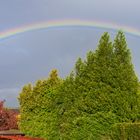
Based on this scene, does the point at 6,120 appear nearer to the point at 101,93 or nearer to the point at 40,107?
the point at 40,107

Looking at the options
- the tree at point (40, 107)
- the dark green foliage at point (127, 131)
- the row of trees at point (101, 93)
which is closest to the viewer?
the dark green foliage at point (127, 131)

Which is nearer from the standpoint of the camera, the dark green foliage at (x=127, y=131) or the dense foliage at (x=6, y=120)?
the dark green foliage at (x=127, y=131)

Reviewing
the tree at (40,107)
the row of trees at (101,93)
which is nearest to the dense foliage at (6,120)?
the tree at (40,107)

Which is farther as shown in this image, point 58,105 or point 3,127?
point 3,127

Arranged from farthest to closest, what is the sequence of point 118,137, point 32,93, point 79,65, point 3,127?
point 3,127 → point 32,93 → point 79,65 → point 118,137

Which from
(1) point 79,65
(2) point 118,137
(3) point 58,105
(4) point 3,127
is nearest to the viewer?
(2) point 118,137

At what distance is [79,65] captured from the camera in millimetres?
29219

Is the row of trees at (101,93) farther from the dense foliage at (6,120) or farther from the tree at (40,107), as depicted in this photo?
the dense foliage at (6,120)

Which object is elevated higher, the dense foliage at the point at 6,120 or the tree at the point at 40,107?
the dense foliage at the point at 6,120

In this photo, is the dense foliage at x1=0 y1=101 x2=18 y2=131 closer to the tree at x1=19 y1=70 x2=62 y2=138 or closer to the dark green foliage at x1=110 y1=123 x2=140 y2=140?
the tree at x1=19 y1=70 x2=62 y2=138

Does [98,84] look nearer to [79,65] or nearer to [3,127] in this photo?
[79,65]

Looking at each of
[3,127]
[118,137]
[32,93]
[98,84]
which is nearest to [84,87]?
[98,84]

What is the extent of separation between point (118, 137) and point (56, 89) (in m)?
8.96

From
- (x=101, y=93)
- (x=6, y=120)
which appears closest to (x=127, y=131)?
(x=101, y=93)
